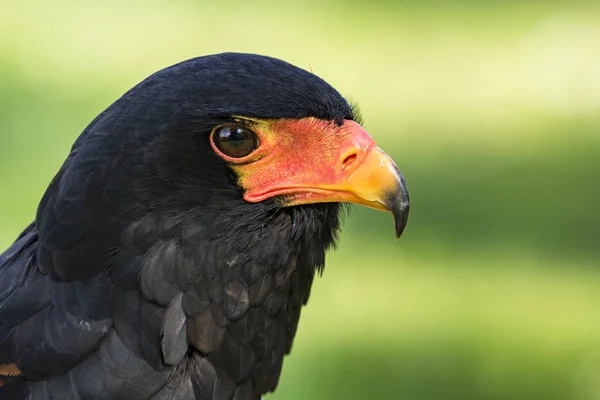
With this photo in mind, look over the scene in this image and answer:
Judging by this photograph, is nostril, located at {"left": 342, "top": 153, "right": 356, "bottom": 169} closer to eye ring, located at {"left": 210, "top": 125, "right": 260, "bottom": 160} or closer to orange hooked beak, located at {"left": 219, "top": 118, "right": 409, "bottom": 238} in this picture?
orange hooked beak, located at {"left": 219, "top": 118, "right": 409, "bottom": 238}

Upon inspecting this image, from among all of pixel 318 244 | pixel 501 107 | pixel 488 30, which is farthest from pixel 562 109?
pixel 318 244

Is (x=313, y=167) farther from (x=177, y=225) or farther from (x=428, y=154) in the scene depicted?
(x=428, y=154)

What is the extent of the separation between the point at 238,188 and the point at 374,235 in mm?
4278

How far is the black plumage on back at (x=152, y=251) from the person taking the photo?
2584mm

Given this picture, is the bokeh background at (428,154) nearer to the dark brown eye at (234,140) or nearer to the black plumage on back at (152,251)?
the black plumage on back at (152,251)

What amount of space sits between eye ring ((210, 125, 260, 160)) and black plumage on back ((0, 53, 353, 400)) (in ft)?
0.10

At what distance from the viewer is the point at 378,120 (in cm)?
902

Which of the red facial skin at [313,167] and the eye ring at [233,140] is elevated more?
the eye ring at [233,140]

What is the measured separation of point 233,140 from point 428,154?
5.76 meters

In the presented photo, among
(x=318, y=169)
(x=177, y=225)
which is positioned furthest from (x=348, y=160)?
(x=177, y=225)

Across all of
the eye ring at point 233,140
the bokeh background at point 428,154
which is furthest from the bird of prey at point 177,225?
the bokeh background at point 428,154

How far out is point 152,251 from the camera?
8.54 ft

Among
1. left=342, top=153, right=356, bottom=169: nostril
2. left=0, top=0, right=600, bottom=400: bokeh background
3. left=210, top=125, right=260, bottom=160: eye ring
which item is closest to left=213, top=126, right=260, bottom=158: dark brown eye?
left=210, top=125, right=260, bottom=160: eye ring

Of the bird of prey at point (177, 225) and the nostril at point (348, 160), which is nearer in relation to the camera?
the bird of prey at point (177, 225)
